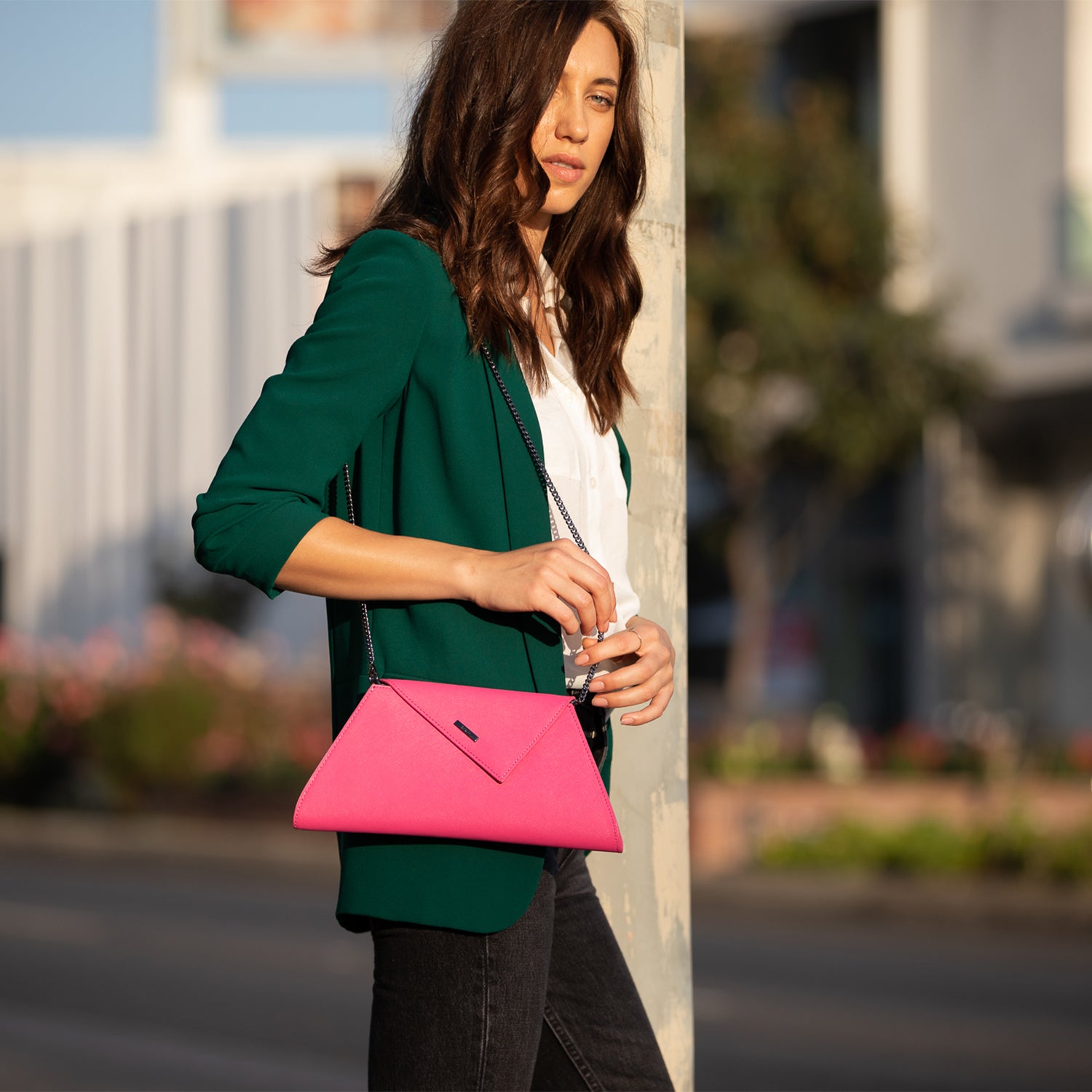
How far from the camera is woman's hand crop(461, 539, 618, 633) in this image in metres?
1.69

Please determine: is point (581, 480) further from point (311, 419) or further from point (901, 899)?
point (901, 899)

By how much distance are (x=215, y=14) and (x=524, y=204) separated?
37.9 metres

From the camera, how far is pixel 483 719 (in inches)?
67.8

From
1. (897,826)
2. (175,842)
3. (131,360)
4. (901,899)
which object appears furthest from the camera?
(131,360)

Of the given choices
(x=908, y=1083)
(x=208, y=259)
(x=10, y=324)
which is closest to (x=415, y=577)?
(x=908, y=1083)

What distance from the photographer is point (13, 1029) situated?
25.4ft

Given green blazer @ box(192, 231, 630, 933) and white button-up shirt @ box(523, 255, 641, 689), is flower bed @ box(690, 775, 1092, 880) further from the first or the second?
green blazer @ box(192, 231, 630, 933)

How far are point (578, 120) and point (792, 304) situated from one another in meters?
14.4

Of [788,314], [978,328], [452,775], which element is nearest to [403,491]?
[452,775]

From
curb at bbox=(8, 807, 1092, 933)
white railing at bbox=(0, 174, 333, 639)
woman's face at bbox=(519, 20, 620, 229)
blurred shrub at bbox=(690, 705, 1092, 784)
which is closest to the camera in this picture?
woman's face at bbox=(519, 20, 620, 229)

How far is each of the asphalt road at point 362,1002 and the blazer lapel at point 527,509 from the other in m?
5.11

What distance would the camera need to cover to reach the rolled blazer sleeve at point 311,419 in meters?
1.67

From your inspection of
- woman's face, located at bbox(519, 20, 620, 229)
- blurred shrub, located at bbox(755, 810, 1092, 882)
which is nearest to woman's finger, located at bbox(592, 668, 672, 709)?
woman's face, located at bbox(519, 20, 620, 229)

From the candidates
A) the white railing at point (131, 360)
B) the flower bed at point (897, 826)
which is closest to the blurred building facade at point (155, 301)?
the white railing at point (131, 360)
